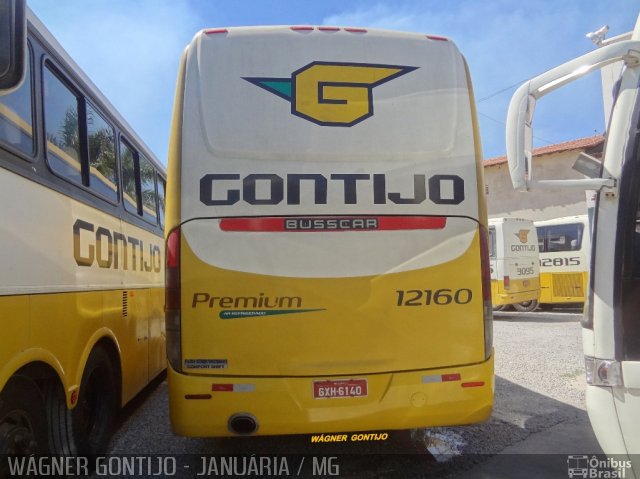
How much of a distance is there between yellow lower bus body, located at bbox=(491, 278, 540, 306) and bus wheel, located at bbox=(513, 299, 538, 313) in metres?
0.86

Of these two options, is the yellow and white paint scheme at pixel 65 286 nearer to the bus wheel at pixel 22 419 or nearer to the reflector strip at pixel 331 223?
the bus wheel at pixel 22 419

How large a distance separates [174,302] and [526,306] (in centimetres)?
1586

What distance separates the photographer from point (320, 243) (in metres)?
3.43

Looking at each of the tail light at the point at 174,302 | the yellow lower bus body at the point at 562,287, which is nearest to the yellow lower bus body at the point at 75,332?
the tail light at the point at 174,302

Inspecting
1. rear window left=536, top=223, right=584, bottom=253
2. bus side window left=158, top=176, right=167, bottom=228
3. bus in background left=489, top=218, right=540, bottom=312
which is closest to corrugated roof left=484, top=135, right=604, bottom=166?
rear window left=536, top=223, right=584, bottom=253

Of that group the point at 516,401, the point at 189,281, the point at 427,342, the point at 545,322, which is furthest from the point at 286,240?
the point at 545,322

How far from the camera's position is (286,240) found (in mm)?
3410

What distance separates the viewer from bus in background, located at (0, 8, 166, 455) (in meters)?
2.72

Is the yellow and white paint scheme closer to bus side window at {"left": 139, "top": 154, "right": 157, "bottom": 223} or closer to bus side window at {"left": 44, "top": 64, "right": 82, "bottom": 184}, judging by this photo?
bus side window at {"left": 44, "top": 64, "right": 82, "bottom": 184}

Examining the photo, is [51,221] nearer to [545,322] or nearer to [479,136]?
[479,136]

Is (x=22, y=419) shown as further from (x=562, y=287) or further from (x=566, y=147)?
(x=566, y=147)

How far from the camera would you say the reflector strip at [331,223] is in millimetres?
3396

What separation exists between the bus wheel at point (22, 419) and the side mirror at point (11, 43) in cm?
161

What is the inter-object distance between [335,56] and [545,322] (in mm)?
12480
